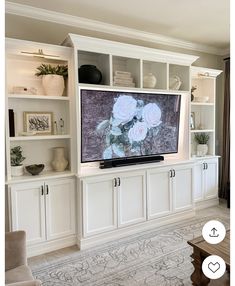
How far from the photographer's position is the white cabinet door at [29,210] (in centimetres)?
249

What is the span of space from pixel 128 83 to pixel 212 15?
1.33 m

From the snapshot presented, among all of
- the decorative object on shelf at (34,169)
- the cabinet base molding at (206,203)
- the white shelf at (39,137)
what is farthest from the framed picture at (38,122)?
the cabinet base molding at (206,203)

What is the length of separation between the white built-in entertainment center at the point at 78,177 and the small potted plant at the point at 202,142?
27.5 inches

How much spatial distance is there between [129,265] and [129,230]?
692 millimetres

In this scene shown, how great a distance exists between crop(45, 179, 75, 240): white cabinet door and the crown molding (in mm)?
1914

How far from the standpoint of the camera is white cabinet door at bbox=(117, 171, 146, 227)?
9.87 ft

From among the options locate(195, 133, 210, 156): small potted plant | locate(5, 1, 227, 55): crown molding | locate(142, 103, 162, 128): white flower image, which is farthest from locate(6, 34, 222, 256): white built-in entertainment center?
locate(195, 133, 210, 156): small potted plant

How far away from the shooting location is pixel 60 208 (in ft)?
9.01

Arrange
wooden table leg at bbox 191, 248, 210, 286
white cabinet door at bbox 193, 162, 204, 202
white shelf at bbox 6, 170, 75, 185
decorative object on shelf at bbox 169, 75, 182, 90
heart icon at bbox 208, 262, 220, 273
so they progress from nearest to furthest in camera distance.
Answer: heart icon at bbox 208, 262, 220, 273, wooden table leg at bbox 191, 248, 210, 286, white shelf at bbox 6, 170, 75, 185, decorative object on shelf at bbox 169, 75, 182, 90, white cabinet door at bbox 193, 162, 204, 202

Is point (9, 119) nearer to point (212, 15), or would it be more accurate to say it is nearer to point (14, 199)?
point (14, 199)

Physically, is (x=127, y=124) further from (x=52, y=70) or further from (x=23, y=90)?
(x=23, y=90)

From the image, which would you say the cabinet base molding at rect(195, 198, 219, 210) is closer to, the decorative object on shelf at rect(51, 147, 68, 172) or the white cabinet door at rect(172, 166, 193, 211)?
the white cabinet door at rect(172, 166, 193, 211)

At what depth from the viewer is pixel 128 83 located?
3148mm

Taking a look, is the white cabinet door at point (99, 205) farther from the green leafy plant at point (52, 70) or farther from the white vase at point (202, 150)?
the white vase at point (202, 150)
